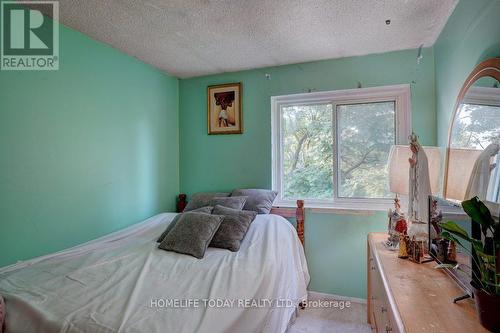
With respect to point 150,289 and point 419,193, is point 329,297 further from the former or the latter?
point 150,289

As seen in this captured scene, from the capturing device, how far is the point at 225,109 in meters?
2.99

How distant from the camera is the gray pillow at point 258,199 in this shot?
2.50 meters

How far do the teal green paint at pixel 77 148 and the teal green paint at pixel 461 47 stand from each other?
272cm

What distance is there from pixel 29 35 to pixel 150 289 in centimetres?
199

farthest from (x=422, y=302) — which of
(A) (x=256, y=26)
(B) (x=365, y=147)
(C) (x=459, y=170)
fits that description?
(A) (x=256, y=26)

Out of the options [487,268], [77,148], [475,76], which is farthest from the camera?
[77,148]

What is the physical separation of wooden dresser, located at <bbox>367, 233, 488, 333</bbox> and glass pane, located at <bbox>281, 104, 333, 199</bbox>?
4.39 ft

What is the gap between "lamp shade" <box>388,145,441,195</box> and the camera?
72.1 inches

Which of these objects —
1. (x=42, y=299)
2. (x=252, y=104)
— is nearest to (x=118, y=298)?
(x=42, y=299)

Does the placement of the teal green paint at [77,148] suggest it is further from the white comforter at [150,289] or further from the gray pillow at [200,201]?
the gray pillow at [200,201]

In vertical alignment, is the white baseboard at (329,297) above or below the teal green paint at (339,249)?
below

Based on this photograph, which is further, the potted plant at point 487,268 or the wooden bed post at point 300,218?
the wooden bed post at point 300,218

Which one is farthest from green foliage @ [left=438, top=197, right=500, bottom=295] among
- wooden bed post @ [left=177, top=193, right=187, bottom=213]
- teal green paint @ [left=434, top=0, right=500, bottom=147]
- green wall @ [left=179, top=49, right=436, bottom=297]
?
wooden bed post @ [left=177, top=193, right=187, bottom=213]

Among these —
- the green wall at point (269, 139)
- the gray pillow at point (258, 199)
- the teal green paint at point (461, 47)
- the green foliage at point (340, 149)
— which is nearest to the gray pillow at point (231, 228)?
the gray pillow at point (258, 199)
